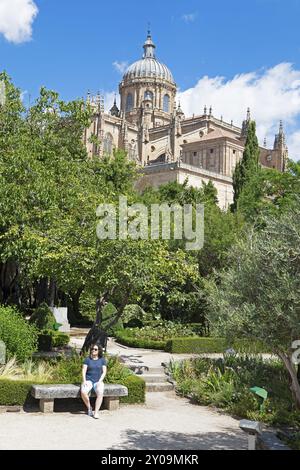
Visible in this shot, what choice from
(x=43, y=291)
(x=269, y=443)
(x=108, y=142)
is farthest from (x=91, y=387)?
(x=108, y=142)

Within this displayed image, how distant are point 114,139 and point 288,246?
240ft

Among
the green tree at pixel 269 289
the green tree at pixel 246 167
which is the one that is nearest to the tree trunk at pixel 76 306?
the green tree at pixel 246 167

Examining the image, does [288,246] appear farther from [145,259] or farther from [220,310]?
[145,259]

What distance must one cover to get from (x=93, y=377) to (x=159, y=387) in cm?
343

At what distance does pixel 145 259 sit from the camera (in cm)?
1373

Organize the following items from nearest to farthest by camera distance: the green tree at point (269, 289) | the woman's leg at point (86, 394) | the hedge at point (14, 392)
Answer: the green tree at point (269, 289) < the woman's leg at point (86, 394) < the hedge at point (14, 392)

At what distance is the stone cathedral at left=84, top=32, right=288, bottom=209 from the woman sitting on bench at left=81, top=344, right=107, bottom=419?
46367 mm

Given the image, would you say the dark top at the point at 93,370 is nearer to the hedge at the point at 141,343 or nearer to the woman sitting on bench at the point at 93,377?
the woman sitting on bench at the point at 93,377

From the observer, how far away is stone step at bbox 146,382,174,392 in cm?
1377

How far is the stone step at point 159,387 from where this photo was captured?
1377 centimetres

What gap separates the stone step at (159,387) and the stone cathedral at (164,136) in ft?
143

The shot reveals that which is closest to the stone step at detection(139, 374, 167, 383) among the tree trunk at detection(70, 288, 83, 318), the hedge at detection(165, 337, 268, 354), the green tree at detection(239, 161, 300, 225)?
the hedge at detection(165, 337, 268, 354)

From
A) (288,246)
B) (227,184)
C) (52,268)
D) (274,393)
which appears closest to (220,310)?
(288,246)

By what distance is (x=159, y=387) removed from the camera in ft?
45.4
